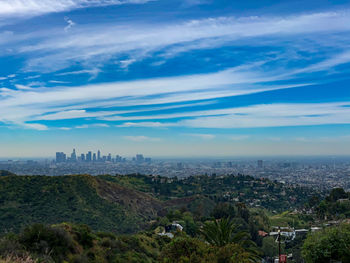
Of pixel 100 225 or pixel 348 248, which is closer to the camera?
pixel 348 248

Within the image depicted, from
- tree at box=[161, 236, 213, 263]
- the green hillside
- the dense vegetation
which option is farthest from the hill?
tree at box=[161, 236, 213, 263]

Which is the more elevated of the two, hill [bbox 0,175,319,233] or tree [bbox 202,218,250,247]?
tree [bbox 202,218,250,247]

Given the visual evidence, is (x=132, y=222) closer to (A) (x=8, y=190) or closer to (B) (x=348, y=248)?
(A) (x=8, y=190)

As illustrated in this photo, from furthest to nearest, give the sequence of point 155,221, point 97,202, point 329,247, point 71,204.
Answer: point 97,202
point 71,204
point 155,221
point 329,247

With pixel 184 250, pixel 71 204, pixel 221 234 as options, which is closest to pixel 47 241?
pixel 184 250

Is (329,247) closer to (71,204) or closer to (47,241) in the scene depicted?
(47,241)

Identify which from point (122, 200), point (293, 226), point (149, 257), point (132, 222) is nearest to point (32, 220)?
point (132, 222)

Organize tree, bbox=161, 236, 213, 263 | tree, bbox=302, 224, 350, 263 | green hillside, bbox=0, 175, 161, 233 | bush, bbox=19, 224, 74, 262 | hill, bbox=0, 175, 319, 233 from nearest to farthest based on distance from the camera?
tree, bbox=161, 236, 213, 263, bush, bbox=19, 224, 74, 262, tree, bbox=302, 224, 350, 263, green hillside, bbox=0, 175, 161, 233, hill, bbox=0, 175, 319, 233

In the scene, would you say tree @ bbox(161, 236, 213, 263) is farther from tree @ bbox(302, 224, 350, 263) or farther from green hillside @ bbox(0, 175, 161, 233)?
green hillside @ bbox(0, 175, 161, 233)

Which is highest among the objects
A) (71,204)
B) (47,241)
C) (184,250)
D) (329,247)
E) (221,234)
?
(221,234)
